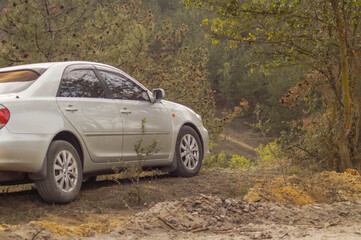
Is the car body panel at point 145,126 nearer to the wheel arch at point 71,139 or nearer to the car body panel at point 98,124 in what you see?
the car body panel at point 98,124

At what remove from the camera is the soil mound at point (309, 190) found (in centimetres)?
709

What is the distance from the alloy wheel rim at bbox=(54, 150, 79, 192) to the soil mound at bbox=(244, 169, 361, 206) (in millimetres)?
2144

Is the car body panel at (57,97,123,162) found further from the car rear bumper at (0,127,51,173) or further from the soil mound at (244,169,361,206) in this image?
the soil mound at (244,169,361,206)

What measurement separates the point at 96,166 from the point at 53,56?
7.81 m

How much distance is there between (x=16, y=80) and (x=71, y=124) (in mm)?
807

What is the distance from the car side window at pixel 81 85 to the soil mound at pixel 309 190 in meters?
2.39

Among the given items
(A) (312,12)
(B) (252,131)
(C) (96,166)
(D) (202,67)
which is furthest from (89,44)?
(B) (252,131)

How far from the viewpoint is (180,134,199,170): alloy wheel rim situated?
894 centimetres

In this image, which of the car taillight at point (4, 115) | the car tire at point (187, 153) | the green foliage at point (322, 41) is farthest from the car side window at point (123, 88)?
the green foliage at point (322, 41)

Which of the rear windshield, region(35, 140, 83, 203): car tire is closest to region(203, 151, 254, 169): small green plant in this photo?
region(35, 140, 83, 203): car tire

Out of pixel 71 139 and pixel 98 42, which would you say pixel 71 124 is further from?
pixel 98 42

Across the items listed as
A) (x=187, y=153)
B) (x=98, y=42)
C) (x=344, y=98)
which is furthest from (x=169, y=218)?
(x=98, y=42)

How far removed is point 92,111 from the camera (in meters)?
6.93

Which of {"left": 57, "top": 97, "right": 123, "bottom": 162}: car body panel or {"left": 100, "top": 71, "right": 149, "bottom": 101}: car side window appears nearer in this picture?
{"left": 57, "top": 97, "right": 123, "bottom": 162}: car body panel
